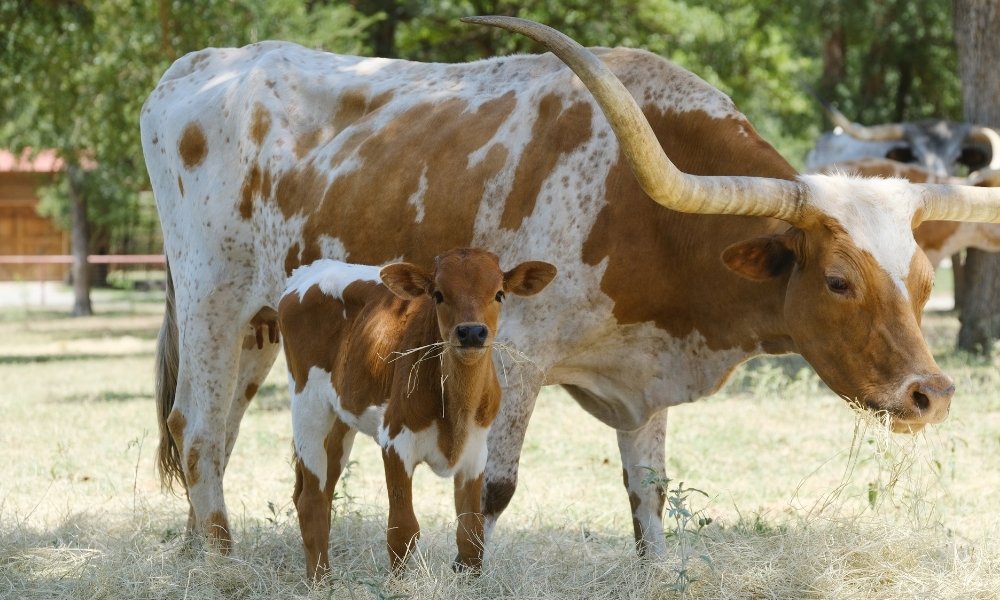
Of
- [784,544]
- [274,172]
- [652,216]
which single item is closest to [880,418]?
[784,544]

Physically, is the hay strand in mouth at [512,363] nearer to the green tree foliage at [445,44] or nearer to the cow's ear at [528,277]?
the cow's ear at [528,277]

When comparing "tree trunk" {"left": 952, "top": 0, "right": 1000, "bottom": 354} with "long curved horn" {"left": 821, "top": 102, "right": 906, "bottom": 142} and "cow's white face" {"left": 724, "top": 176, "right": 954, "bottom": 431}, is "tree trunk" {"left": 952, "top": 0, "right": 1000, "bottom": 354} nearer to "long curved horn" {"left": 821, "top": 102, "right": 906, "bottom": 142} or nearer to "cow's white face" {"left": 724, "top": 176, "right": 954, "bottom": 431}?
"long curved horn" {"left": 821, "top": 102, "right": 906, "bottom": 142}

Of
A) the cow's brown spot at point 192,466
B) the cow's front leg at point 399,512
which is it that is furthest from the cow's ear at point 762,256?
the cow's brown spot at point 192,466

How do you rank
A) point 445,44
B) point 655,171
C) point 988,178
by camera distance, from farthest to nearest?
point 445,44, point 988,178, point 655,171

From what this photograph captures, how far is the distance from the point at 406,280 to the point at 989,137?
8.50 m

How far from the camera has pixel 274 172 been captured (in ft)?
19.9

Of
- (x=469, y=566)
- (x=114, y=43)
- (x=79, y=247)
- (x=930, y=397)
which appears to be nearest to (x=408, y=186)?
(x=469, y=566)

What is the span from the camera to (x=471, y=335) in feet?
12.7

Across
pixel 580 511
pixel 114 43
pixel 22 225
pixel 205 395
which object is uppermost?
pixel 114 43

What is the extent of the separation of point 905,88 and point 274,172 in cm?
1643

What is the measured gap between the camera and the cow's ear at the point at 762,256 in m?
4.48

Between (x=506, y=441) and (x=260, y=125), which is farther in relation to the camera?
(x=260, y=125)

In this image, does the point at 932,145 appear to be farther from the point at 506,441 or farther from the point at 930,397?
the point at 930,397

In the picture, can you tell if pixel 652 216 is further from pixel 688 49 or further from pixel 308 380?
pixel 688 49
